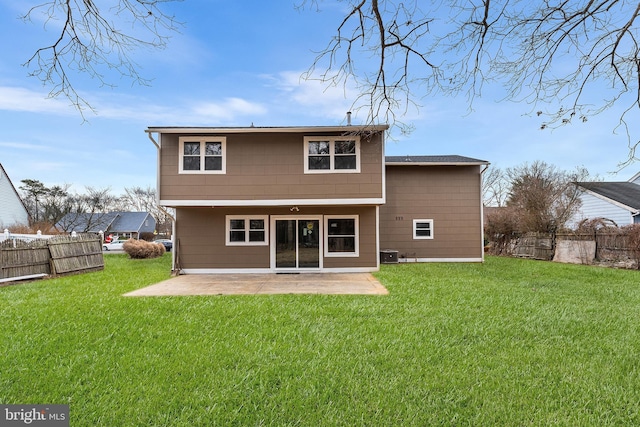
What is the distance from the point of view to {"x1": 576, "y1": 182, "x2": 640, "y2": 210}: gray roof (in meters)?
17.7

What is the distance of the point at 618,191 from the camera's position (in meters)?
19.4

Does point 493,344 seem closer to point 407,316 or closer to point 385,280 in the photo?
point 407,316

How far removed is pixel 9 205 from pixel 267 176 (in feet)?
87.9

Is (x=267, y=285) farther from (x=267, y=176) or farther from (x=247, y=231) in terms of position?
(x=267, y=176)

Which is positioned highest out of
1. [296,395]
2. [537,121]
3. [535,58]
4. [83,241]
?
[535,58]

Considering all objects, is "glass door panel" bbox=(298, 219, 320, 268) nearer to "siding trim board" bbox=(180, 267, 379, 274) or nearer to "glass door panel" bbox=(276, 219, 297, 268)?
"glass door panel" bbox=(276, 219, 297, 268)

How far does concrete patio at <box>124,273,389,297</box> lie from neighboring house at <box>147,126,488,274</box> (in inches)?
29.7

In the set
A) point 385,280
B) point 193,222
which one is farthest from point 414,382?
point 193,222

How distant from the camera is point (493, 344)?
154 inches

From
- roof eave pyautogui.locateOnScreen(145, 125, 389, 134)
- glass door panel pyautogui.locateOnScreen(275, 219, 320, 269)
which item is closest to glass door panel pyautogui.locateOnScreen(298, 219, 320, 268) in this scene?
glass door panel pyautogui.locateOnScreen(275, 219, 320, 269)

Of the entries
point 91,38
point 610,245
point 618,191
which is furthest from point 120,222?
point 618,191

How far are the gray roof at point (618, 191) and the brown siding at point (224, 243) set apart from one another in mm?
16071

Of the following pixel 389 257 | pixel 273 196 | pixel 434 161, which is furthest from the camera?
pixel 434 161

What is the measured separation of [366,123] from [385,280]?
17.3 ft
